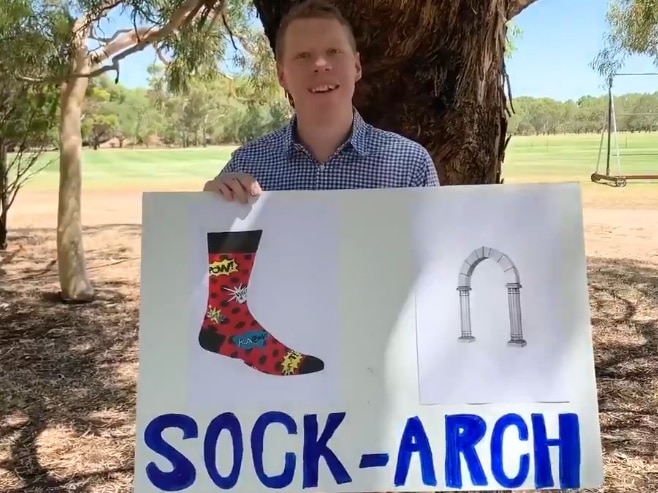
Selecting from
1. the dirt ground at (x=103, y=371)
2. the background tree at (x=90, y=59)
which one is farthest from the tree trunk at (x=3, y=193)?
the background tree at (x=90, y=59)

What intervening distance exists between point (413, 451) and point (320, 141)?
57cm

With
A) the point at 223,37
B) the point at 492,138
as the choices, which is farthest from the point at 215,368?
the point at 223,37

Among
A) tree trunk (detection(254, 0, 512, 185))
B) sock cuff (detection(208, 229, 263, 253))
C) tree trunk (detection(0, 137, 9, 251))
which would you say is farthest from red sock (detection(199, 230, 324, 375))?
tree trunk (detection(0, 137, 9, 251))

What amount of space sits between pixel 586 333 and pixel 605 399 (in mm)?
2282

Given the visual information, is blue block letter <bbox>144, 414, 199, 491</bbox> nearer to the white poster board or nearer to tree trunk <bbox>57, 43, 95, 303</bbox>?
the white poster board

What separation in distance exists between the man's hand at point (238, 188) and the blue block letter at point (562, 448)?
2.04ft

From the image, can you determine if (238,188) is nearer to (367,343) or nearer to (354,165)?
(354,165)

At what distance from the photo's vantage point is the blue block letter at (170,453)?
3.77 feet

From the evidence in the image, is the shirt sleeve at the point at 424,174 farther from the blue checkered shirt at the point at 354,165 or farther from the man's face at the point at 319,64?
A: the man's face at the point at 319,64

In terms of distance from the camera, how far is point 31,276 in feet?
22.0

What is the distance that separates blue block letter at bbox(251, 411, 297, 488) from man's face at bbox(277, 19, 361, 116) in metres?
0.54

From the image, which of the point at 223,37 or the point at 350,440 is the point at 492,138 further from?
the point at 223,37

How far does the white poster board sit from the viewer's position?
1.16m

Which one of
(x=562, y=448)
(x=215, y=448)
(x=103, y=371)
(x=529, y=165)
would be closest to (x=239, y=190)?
(x=215, y=448)
